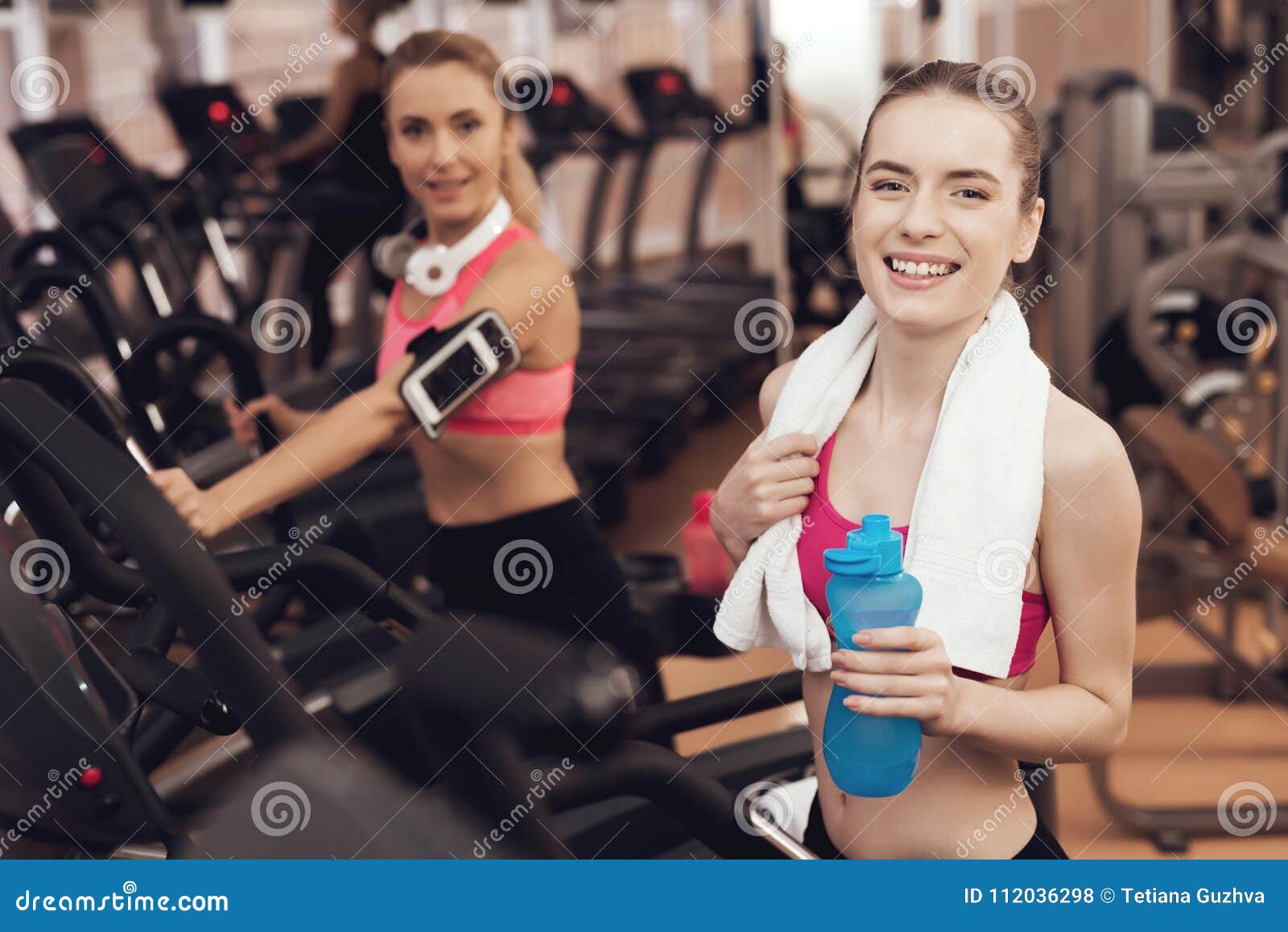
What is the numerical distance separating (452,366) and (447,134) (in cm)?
40

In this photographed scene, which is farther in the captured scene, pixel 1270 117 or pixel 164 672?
pixel 1270 117

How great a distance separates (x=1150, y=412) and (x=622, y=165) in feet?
31.3

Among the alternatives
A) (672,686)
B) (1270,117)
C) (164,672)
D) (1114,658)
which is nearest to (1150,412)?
(672,686)

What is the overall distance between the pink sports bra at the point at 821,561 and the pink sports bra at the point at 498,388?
0.72 meters

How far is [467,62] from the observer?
72.9 inches

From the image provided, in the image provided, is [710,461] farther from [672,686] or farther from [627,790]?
[627,790]

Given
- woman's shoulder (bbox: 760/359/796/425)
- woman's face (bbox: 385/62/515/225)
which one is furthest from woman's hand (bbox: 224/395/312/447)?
woman's shoulder (bbox: 760/359/796/425)

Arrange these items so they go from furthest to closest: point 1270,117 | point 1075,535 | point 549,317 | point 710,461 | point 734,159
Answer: point 734,159 < point 1270,117 < point 710,461 < point 549,317 < point 1075,535

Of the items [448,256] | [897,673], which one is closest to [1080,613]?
[897,673]

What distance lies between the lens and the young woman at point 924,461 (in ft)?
3.53

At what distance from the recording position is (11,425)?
100cm

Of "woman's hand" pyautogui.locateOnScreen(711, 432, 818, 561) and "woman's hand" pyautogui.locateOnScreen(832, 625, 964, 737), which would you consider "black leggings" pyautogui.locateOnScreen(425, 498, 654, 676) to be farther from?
"woman's hand" pyautogui.locateOnScreen(832, 625, 964, 737)

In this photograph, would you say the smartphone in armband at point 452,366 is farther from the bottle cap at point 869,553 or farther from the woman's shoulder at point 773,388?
the bottle cap at point 869,553
